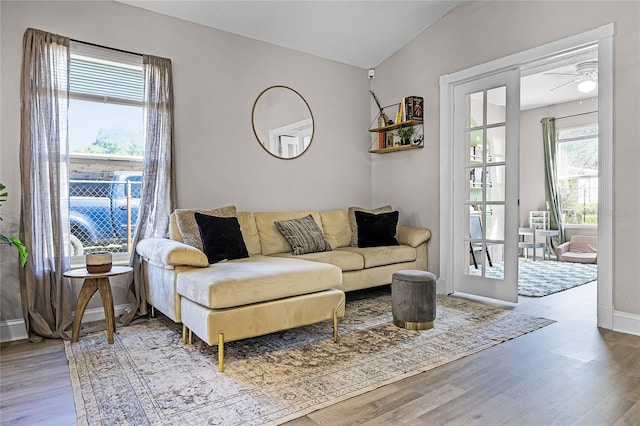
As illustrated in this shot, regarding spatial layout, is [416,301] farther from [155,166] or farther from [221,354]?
[155,166]

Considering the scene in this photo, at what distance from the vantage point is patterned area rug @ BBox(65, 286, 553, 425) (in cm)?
190

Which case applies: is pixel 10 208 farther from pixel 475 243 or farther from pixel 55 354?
pixel 475 243

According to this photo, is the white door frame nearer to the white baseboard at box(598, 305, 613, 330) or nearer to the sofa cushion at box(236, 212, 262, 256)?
the white baseboard at box(598, 305, 613, 330)

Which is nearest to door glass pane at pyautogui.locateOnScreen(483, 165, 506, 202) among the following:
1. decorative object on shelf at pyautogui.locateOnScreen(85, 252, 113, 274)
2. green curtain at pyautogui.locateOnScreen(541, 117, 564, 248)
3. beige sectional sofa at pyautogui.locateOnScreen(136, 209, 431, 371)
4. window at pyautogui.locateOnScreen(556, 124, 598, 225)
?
beige sectional sofa at pyautogui.locateOnScreen(136, 209, 431, 371)

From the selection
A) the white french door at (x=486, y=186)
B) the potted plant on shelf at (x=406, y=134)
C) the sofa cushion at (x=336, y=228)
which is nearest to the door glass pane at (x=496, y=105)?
the white french door at (x=486, y=186)

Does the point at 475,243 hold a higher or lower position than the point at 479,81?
lower

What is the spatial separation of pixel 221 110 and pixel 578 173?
629 centimetres

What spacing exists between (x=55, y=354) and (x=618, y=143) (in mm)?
4197

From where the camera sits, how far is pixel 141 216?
346 centimetres

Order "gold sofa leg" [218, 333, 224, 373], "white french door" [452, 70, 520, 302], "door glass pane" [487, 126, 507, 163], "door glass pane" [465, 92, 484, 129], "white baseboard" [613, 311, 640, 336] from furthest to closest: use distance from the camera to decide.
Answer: "door glass pane" [465, 92, 484, 129], "door glass pane" [487, 126, 507, 163], "white french door" [452, 70, 520, 302], "white baseboard" [613, 311, 640, 336], "gold sofa leg" [218, 333, 224, 373]

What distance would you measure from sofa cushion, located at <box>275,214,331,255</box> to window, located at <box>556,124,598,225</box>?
5.35m

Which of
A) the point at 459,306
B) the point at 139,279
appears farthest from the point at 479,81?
the point at 139,279

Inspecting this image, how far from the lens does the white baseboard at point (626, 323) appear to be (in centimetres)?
296

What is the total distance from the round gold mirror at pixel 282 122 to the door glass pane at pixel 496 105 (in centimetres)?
190
